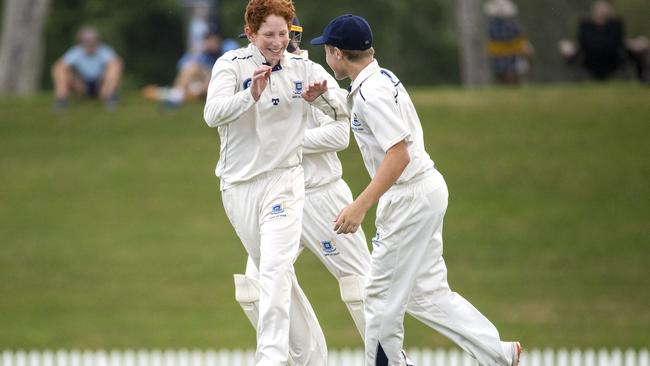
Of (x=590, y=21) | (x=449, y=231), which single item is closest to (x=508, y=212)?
(x=449, y=231)

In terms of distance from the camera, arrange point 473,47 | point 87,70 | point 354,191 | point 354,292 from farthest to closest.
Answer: point 473,47 < point 87,70 < point 354,191 < point 354,292

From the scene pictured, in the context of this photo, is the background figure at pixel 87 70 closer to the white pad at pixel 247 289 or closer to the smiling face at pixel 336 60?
the white pad at pixel 247 289

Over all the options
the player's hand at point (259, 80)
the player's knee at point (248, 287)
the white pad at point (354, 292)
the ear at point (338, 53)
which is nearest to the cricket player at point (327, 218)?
the white pad at point (354, 292)

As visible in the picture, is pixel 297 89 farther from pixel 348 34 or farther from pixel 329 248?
pixel 329 248

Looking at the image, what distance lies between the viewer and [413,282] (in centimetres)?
763

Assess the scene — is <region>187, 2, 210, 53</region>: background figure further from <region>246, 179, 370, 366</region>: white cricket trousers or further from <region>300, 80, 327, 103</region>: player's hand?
<region>300, 80, 327, 103</region>: player's hand

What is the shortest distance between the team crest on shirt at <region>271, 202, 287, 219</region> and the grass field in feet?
40.2

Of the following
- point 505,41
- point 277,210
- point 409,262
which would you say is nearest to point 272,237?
point 277,210

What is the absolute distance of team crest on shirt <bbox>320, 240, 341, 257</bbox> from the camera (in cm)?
852

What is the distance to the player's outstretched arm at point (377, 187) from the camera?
23.7 feet

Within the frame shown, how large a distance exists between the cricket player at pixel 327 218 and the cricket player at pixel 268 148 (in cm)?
38

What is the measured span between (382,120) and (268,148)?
0.83m

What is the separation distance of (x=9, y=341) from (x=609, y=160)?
10.8 metres

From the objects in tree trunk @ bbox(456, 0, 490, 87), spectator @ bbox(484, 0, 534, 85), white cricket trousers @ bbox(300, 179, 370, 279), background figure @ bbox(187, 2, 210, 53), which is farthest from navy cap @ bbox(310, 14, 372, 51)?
tree trunk @ bbox(456, 0, 490, 87)
